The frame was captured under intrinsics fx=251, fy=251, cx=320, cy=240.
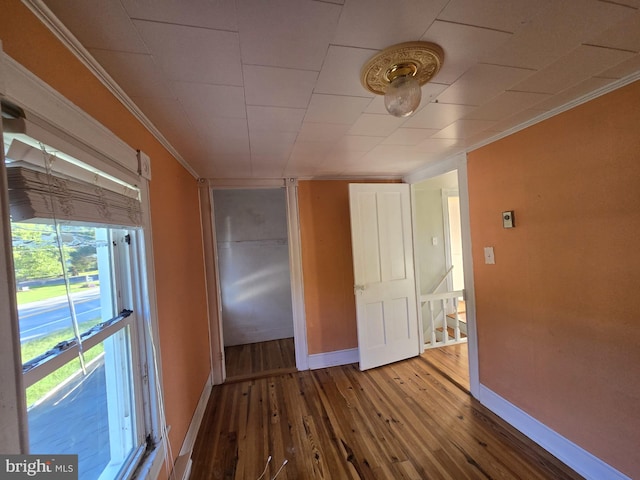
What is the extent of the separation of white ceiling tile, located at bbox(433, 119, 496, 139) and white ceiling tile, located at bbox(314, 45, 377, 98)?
2.50 ft

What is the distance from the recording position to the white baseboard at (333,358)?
9.20 ft

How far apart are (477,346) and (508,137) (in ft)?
5.48

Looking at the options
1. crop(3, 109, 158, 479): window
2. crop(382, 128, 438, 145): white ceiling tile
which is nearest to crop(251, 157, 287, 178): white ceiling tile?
crop(382, 128, 438, 145): white ceiling tile

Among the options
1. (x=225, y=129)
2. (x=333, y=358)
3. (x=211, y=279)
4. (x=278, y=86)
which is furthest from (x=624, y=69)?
(x=211, y=279)

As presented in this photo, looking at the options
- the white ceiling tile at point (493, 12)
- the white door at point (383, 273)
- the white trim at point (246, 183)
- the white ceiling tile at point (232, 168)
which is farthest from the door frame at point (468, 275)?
the white ceiling tile at point (232, 168)

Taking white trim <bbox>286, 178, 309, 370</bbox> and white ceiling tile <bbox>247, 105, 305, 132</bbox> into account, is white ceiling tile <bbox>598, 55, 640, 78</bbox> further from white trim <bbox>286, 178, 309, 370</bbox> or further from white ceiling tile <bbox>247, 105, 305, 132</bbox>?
white trim <bbox>286, 178, 309, 370</bbox>

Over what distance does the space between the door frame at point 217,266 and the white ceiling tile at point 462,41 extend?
6.36ft

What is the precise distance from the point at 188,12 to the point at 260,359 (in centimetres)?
324

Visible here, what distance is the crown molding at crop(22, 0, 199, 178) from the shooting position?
0.68m

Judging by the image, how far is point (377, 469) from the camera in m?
1.54

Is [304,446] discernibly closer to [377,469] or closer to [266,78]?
[377,469]

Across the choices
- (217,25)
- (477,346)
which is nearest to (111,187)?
(217,25)

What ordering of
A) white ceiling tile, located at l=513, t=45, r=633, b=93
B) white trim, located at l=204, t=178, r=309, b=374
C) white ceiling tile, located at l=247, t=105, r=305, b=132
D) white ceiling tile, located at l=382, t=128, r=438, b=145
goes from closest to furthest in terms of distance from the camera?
white ceiling tile, located at l=513, t=45, r=633, b=93 → white ceiling tile, located at l=247, t=105, r=305, b=132 → white ceiling tile, located at l=382, t=128, r=438, b=145 → white trim, located at l=204, t=178, r=309, b=374

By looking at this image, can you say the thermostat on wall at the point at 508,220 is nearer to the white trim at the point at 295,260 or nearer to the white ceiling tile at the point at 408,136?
the white ceiling tile at the point at 408,136
